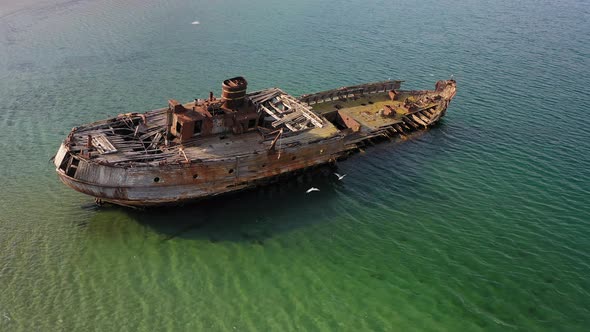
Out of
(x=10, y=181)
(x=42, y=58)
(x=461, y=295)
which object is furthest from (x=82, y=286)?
(x=42, y=58)

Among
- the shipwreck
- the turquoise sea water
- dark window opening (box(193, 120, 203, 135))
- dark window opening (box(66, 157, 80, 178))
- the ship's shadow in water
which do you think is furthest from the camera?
dark window opening (box(193, 120, 203, 135))

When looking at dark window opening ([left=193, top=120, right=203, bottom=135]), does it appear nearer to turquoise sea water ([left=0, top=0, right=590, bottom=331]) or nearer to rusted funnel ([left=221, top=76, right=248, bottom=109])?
rusted funnel ([left=221, top=76, right=248, bottom=109])

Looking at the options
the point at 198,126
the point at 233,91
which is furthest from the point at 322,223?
the point at 233,91

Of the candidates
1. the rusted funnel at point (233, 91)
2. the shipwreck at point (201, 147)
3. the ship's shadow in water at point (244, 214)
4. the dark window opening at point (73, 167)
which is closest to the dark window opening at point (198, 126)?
the shipwreck at point (201, 147)

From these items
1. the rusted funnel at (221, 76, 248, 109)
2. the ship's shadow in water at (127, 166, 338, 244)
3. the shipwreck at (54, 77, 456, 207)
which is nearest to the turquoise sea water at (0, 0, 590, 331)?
the ship's shadow in water at (127, 166, 338, 244)

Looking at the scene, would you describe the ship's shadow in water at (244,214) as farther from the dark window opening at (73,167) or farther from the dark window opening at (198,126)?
the dark window opening at (198,126)

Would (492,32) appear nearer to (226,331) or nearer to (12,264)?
(226,331)
